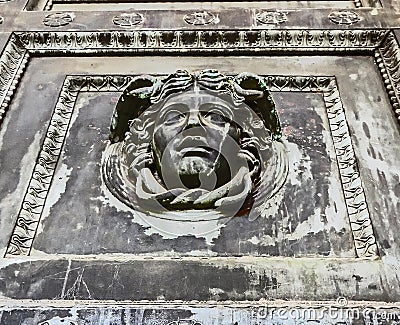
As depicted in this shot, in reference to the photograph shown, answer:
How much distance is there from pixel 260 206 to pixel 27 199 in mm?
1106

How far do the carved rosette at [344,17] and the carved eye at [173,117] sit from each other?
5.55ft

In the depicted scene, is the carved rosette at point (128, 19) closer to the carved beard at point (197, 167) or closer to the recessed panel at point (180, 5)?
the recessed panel at point (180, 5)

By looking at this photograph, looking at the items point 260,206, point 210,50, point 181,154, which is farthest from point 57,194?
point 210,50

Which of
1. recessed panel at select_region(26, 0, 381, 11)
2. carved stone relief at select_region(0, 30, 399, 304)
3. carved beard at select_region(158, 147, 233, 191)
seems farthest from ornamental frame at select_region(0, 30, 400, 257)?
carved beard at select_region(158, 147, 233, 191)

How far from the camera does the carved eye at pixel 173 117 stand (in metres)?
2.86

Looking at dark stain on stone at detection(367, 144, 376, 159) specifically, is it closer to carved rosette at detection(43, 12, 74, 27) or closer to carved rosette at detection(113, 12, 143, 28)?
carved rosette at detection(113, 12, 143, 28)

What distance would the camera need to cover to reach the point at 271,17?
13.5 feet

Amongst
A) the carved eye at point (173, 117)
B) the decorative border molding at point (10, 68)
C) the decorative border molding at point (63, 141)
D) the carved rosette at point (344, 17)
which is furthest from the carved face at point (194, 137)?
the carved rosette at point (344, 17)

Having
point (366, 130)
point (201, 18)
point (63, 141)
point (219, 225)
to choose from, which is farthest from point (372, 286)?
point (201, 18)

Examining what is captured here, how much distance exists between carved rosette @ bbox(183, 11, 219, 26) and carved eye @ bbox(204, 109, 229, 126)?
134 cm

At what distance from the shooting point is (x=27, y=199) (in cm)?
284

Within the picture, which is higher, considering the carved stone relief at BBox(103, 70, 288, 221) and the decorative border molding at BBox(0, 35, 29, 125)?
the decorative border molding at BBox(0, 35, 29, 125)

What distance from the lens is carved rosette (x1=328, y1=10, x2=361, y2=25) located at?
4031 millimetres

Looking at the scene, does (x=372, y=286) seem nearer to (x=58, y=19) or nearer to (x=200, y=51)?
(x=200, y=51)
